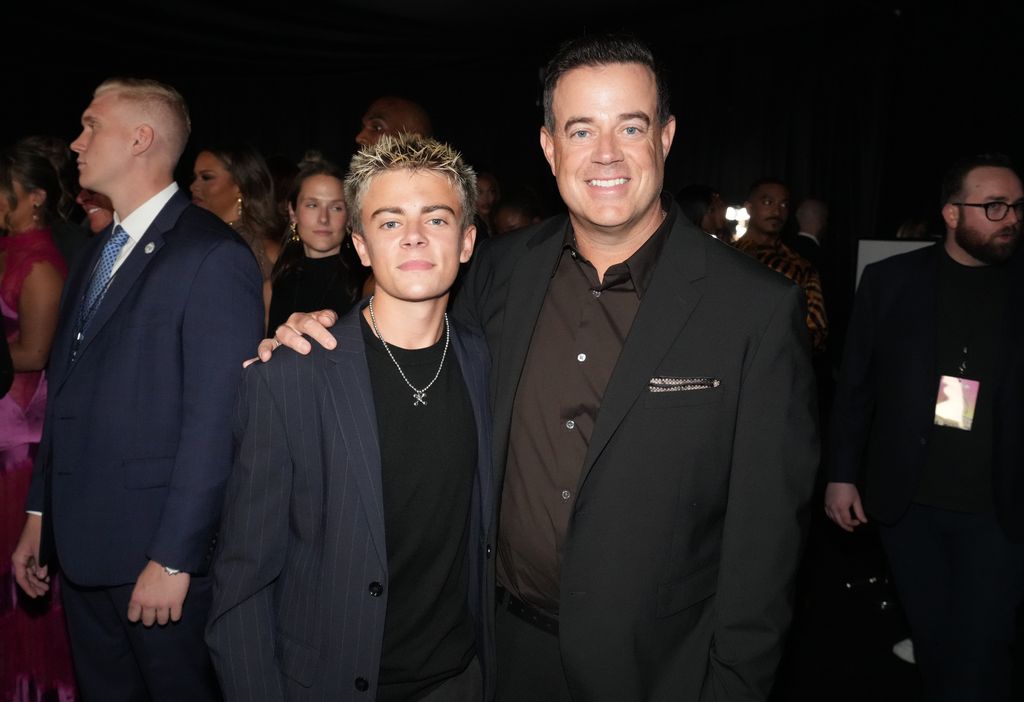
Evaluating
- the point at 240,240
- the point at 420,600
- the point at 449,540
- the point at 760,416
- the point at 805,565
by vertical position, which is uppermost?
the point at 240,240

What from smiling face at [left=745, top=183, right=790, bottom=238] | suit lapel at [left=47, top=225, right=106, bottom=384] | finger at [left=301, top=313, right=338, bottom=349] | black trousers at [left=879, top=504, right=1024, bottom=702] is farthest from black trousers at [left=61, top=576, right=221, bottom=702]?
smiling face at [left=745, top=183, right=790, bottom=238]

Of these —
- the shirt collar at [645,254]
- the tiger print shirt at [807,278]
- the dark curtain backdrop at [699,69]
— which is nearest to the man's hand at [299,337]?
the shirt collar at [645,254]

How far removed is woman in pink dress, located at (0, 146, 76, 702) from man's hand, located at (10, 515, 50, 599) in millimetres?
487

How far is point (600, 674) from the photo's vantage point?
1.68m

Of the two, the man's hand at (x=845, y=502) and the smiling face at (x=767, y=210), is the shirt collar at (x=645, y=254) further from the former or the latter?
the smiling face at (x=767, y=210)

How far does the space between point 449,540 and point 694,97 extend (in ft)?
24.7

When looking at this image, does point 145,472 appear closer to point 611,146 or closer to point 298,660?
point 298,660

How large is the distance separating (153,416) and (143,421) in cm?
3

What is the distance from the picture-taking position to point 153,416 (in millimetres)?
2113

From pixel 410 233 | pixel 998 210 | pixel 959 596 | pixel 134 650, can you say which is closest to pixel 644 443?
pixel 410 233

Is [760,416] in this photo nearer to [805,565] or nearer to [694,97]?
[805,565]

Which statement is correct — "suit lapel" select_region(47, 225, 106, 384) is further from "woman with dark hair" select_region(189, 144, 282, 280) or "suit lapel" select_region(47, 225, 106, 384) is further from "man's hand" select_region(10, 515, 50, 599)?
"woman with dark hair" select_region(189, 144, 282, 280)

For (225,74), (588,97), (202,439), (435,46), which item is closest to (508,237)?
(588,97)

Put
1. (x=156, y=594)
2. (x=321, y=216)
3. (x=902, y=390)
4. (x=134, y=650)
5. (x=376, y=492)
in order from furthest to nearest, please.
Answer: (x=321, y=216), (x=902, y=390), (x=134, y=650), (x=156, y=594), (x=376, y=492)
